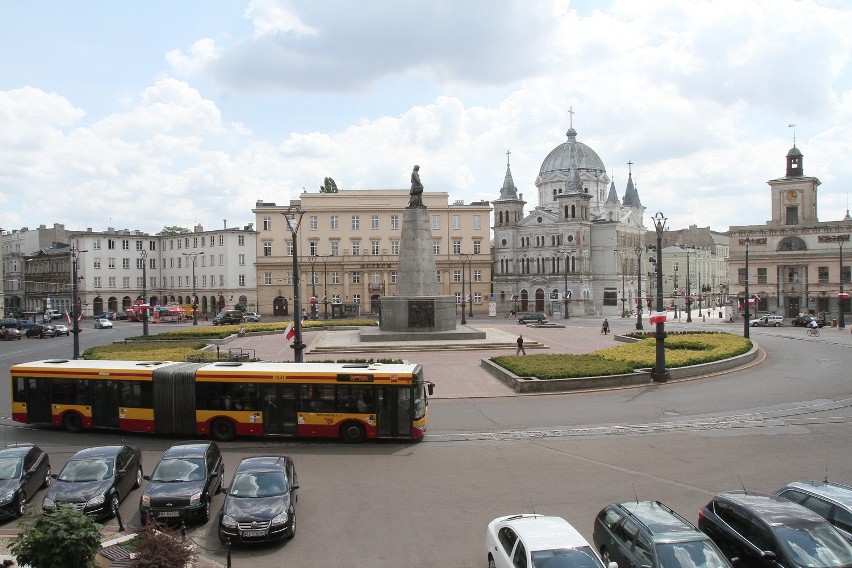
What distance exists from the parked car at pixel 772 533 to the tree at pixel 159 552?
26.8 feet

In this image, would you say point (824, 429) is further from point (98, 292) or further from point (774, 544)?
point (98, 292)

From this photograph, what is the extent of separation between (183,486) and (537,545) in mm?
7237

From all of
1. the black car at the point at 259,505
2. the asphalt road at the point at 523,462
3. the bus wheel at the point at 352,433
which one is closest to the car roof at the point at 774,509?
the asphalt road at the point at 523,462

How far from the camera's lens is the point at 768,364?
34.6m

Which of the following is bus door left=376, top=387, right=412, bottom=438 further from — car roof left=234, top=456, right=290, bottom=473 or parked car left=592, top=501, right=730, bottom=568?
parked car left=592, top=501, right=730, bottom=568

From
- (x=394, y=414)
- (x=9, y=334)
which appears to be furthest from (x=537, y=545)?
(x=9, y=334)

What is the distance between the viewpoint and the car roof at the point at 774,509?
416 inches

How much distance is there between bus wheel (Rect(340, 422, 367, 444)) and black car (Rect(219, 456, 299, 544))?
5598 millimetres

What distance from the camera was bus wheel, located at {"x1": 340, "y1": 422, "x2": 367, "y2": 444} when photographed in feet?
63.7

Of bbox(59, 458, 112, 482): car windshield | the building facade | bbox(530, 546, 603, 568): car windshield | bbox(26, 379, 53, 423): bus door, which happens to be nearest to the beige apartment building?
the building facade

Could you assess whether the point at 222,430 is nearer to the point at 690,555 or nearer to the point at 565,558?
the point at 565,558

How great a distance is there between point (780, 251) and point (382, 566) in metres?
77.0

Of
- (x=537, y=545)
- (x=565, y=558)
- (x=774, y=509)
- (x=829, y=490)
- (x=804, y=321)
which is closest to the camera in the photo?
(x=565, y=558)

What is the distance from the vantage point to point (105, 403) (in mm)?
20594
